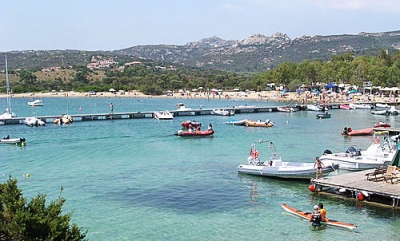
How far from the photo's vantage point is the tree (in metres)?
15.2

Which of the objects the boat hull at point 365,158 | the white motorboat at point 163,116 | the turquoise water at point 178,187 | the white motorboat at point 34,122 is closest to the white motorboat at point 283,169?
the turquoise water at point 178,187

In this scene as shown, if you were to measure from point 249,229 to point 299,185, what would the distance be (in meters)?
11.1

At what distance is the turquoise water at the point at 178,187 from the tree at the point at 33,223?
411 inches

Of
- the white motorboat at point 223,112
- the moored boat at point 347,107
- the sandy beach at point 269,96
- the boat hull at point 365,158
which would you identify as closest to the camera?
the boat hull at point 365,158

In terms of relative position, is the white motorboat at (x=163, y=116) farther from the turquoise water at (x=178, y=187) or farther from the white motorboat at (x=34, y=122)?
the turquoise water at (x=178, y=187)

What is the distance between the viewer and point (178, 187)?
36.8 metres

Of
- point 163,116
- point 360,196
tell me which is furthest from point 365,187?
point 163,116

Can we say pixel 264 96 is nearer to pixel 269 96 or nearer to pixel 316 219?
pixel 269 96

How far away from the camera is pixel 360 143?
5941 cm

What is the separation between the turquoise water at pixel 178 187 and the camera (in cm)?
2747

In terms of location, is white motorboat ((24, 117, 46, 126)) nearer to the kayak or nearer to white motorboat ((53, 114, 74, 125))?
white motorboat ((53, 114, 74, 125))

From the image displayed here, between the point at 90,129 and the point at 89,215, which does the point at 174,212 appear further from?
the point at 90,129

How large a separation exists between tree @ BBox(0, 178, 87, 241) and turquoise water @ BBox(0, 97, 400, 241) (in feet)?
34.2

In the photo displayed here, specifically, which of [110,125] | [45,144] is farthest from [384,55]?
[45,144]
